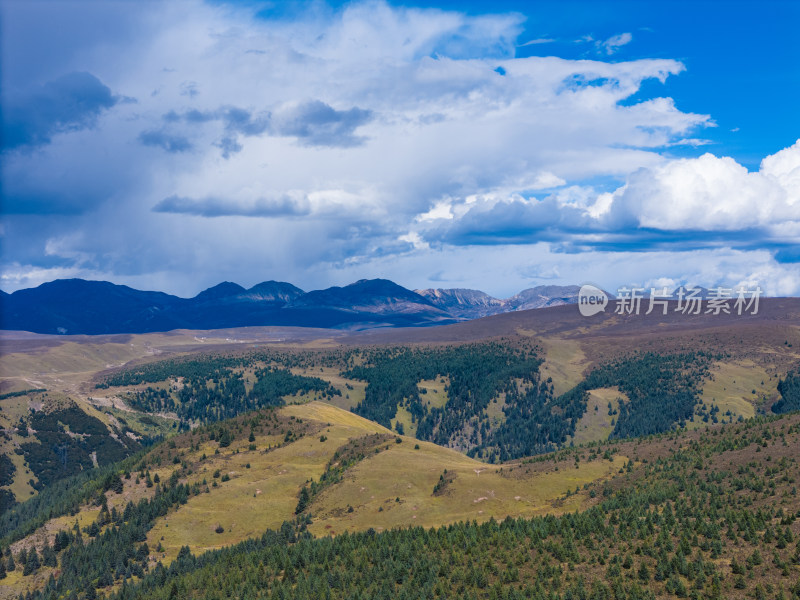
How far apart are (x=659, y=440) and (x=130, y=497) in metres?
106

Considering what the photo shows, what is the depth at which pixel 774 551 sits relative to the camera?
5409cm

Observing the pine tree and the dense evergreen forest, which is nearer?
the dense evergreen forest

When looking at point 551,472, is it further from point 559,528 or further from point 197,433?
point 197,433

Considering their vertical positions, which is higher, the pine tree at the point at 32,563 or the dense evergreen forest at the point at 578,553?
the dense evergreen forest at the point at 578,553

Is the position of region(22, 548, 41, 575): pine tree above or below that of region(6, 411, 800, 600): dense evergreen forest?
below

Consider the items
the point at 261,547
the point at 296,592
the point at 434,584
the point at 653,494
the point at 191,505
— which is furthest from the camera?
the point at 191,505

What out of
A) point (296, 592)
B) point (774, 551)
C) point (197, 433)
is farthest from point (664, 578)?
point (197, 433)

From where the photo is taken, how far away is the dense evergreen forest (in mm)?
54594

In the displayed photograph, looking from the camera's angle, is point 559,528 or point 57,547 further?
point 57,547

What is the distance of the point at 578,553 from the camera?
6150cm

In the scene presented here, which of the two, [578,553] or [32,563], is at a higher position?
[578,553]

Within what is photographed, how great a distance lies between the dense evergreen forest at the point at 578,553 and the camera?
54594 mm

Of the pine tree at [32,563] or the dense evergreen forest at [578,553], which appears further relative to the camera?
the pine tree at [32,563]

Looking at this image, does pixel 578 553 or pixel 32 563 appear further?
pixel 32 563
